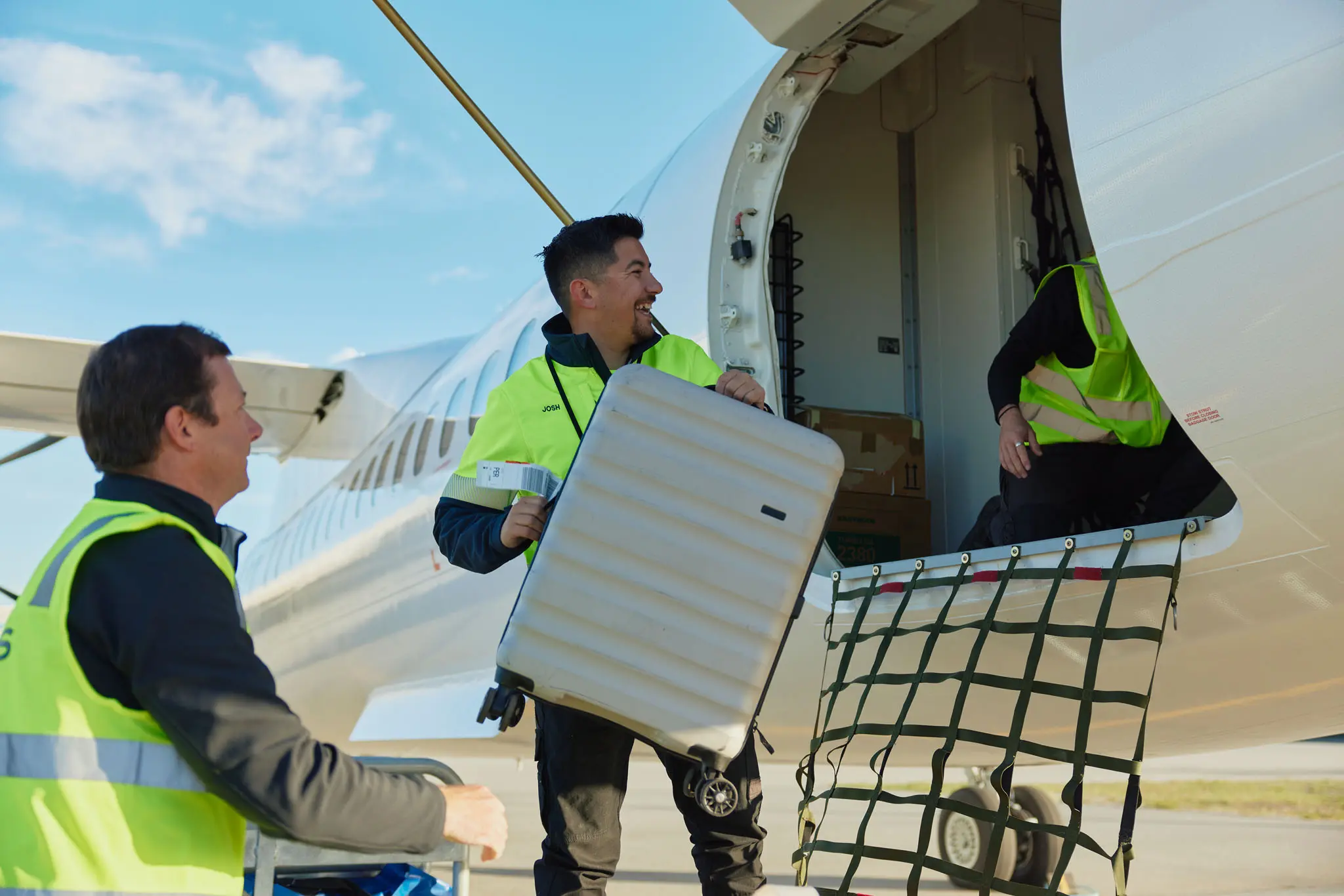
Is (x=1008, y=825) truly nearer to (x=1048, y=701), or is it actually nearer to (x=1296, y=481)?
(x=1296, y=481)

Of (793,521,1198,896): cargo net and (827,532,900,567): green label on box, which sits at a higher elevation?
(827,532,900,567): green label on box

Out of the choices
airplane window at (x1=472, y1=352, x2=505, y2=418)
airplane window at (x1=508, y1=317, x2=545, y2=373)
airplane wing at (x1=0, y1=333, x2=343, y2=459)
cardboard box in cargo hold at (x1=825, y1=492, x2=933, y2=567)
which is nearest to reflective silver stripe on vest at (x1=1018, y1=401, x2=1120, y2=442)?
cardboard box in cargo hold at (x1=825, y1=492, x2=933, y2=567)

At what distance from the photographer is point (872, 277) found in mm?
5488

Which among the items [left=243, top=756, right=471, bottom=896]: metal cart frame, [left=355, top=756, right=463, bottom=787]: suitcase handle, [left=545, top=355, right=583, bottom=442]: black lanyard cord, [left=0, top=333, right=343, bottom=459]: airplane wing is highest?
[left=0, top=333, right=343, bottom=459]: airplane wing

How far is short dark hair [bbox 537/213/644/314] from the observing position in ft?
9.66

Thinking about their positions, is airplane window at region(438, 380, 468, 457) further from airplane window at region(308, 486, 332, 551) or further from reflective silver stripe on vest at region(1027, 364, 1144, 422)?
reflective silver stripe on vest at region(1027, 364, 1144, 422)

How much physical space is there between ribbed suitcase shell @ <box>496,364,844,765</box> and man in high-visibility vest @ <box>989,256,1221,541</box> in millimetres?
1579

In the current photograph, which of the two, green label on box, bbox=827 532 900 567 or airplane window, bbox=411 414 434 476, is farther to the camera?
airplane window, bbox=411 414 434 476

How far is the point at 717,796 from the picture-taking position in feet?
8.02

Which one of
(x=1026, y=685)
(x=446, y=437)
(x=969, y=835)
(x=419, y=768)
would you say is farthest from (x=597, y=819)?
(x=969, y=835)

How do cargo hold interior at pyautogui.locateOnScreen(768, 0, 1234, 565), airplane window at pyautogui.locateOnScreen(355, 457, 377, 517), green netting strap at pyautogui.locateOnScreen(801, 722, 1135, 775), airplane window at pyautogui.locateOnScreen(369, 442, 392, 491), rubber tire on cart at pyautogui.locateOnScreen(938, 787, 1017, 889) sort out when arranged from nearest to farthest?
green netting strap at pyautogui.locateOnScreen(801, 722, 1135, 775)
cargo hold interior at pyautogui.locateOnScreen(768, 0, 1234, 565)
rubber tire on cart at pyautogui.locateOnScreen(938, 787, 1017, 889)
airplane window at pyautogui.locateOnScreen(369, 442, 392, 491)
airplane window at pyautogui.locateOnScreen(355, 457, 377, 517)

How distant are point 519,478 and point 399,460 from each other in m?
5.31

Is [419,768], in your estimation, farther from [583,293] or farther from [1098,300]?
[1098,300]

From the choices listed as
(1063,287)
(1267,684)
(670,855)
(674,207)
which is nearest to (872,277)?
(674,207)
